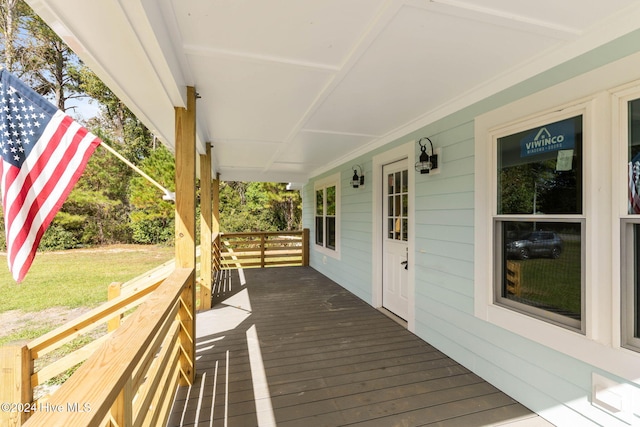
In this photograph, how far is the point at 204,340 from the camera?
10.4ft

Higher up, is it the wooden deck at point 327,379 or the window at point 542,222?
the window at point 542,222


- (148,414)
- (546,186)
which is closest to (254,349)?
(148,414)

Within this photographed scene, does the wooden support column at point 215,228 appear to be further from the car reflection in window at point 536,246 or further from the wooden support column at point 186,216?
the car reflection in window at point 536,246

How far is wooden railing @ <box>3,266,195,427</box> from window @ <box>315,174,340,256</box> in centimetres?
369

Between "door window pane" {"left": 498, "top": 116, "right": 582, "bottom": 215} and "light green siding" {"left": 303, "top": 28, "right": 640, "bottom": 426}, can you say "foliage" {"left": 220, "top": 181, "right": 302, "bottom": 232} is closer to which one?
"light green siding" {"left": 303, "top": 28, "right": 640, "bottom": 426}

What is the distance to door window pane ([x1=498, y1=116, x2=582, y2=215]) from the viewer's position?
1797 millimetres

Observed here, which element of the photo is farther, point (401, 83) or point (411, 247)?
point (411, 247)

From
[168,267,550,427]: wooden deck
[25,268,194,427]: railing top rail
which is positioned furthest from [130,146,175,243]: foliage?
[25,268,194,427]: railing top rail

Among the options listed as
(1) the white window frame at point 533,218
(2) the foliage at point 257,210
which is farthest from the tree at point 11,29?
(1) the white window frame at point 533,218

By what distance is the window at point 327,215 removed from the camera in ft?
19.2

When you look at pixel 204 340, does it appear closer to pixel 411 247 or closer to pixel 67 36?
pixel 411 247

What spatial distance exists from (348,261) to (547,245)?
348cm

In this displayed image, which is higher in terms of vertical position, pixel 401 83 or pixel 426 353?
pixel 401 83

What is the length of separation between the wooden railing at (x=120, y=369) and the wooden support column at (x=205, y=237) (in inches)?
53.2
